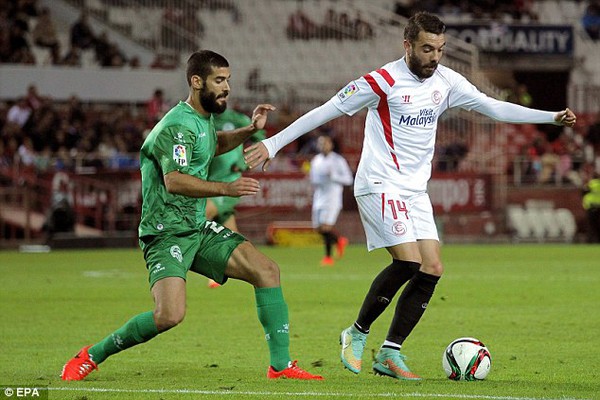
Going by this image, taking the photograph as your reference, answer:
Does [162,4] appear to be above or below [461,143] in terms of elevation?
above

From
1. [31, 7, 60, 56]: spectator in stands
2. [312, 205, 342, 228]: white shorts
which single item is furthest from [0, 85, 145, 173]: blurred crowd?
[312, 205, 342, 228]: white shorts

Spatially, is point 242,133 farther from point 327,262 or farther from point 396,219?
point 327,262

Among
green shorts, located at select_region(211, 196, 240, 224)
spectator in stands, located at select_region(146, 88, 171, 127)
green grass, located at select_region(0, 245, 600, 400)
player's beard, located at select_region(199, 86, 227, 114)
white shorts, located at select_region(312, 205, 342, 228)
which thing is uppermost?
spectator in stands, located at select_region(146, 88, 171, 127)

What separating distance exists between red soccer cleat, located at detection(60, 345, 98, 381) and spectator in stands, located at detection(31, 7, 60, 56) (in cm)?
2588

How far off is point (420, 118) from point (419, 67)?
14.5 inches

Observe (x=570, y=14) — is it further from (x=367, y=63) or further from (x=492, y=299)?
(x=492, y=299)

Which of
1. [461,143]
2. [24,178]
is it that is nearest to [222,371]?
[24,178]

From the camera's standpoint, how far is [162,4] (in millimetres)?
36281

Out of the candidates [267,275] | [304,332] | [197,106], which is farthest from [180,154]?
[304,332]

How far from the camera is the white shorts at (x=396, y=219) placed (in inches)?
353

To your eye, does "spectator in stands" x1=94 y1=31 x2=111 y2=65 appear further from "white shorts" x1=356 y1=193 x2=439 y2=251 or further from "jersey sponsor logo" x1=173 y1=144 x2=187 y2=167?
"jersey sponsor logo" x1=173 y1=144 x2=187 y2=167

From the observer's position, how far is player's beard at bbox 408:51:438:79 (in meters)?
8.96

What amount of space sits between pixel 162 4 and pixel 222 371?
2815cm

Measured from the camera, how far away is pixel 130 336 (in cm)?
842
